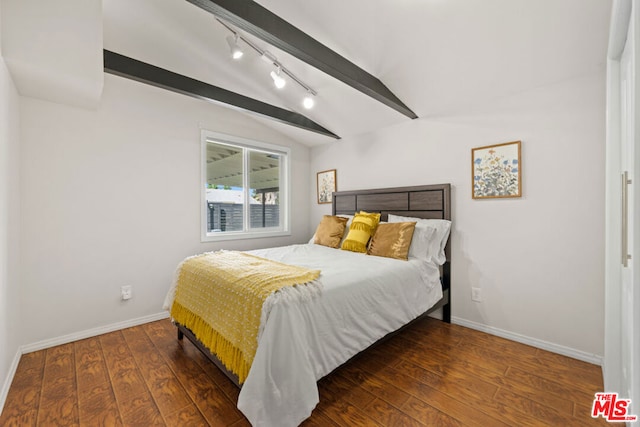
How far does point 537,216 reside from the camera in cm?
229

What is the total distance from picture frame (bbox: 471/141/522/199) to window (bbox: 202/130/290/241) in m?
2.60

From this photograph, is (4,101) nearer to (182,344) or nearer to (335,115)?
(182,344)

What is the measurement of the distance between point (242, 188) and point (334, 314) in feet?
8.73

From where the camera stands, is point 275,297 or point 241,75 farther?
point 241,75

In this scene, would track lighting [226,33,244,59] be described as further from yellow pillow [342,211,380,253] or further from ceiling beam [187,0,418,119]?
yellow pillow [342,211,380,253]

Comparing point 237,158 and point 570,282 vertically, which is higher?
point 237,158

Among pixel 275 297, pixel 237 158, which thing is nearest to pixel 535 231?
pixel 275 297

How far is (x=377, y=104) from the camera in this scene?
301 centimetres

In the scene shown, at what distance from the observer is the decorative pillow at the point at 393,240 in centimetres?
256

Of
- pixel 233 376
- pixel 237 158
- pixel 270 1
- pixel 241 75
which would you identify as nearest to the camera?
pixel 233 376

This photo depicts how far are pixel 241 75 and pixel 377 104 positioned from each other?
1.50 metres

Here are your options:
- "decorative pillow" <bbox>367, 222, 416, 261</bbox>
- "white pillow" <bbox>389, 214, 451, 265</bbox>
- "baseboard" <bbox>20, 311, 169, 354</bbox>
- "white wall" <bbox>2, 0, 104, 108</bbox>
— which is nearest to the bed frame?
"white pillow" <bbox>389, 214, 451, 265</bbox>

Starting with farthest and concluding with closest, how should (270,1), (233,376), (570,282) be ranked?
(570,282)
(270,1)
(233,376)

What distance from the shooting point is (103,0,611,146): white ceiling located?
5.94 feet
